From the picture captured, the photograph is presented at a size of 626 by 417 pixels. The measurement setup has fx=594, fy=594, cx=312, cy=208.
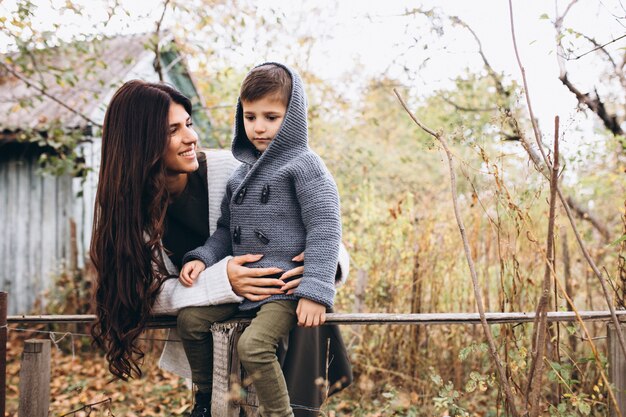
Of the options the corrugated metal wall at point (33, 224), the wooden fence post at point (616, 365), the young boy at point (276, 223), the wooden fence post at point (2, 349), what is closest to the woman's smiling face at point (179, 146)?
the young boy at point (276, 223)

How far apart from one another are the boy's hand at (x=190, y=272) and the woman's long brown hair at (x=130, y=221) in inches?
4.8

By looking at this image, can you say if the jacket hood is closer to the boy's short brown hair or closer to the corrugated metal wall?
the boy's short brown hair

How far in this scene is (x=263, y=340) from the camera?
6.95 ft

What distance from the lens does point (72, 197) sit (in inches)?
292

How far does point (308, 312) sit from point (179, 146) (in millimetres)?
933

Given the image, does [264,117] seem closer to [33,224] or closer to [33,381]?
[33,381]

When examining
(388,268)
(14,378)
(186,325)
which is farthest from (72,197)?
(186,325)

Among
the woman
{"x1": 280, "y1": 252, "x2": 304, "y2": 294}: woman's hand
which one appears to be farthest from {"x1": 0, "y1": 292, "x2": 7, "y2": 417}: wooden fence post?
{"x1": 280, "y1": 252, "x2": 304, "y2": 294}: woman's hand

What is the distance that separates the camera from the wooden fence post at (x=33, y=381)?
2701 millimetres

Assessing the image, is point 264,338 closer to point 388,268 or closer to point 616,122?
point 388,268

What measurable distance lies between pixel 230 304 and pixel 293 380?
16.8 inches

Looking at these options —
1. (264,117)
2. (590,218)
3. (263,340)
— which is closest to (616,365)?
(263,340)

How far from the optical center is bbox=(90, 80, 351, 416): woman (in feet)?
8.03

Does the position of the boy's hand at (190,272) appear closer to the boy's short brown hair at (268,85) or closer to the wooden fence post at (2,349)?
the boy's short brown hair at (268,85)
